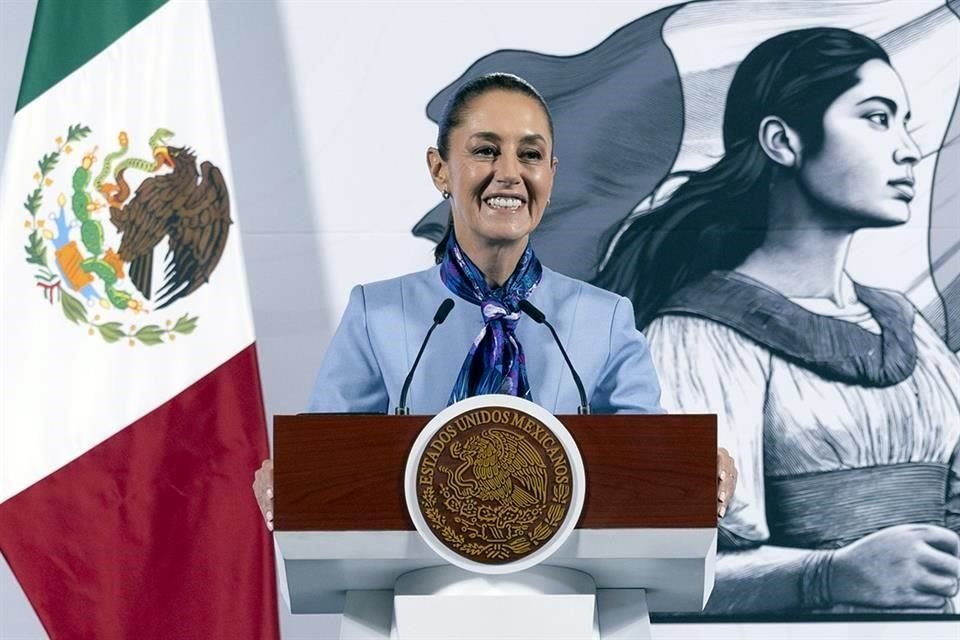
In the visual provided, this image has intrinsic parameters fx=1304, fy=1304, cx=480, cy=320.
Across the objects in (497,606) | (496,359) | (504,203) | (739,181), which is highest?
(739,181)

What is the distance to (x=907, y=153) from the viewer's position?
3195mm

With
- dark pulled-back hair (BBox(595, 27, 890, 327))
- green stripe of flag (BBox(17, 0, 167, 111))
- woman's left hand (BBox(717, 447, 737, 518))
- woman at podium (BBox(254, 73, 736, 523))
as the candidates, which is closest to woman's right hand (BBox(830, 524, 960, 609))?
dark pulled-back hair (BBox(595, 27, 890, 327))

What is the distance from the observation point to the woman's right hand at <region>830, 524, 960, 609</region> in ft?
10.1

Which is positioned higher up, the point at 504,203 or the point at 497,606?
the point at 504,203

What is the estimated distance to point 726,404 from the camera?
10.2 feet

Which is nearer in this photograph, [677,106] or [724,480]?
[724,480]

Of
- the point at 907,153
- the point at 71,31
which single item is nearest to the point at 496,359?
the point at 71,31

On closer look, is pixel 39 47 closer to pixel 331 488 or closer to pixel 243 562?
pixel 243 562

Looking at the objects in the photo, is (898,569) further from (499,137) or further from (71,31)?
(71,31)

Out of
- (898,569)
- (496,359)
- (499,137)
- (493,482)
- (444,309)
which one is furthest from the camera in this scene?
(898,569)

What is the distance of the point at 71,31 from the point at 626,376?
5.45 ft

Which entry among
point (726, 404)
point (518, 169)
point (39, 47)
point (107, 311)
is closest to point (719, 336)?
point (726, 404)

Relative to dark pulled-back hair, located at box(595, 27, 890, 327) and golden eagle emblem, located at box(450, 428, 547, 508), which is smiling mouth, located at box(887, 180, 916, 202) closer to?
dark pulled-back hair, located at box(595, 27, 890, 327)

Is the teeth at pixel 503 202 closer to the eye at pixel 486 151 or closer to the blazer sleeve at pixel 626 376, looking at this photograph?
the eye at pixel 486 151
